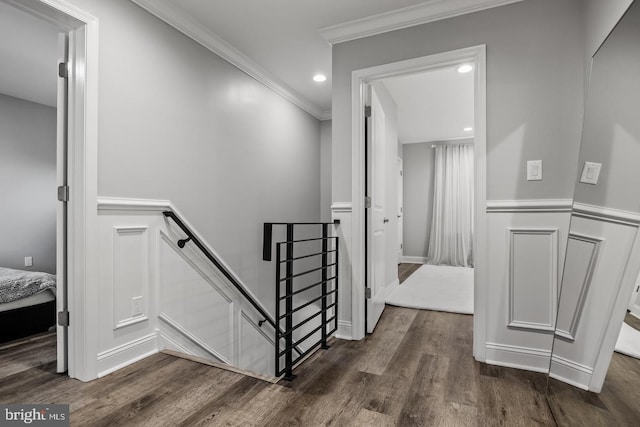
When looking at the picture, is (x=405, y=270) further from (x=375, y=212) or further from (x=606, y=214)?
(x=606, y=214)

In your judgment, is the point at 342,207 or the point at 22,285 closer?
the point at 342,207

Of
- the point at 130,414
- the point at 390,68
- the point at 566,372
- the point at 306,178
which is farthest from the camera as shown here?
the point at 306,178

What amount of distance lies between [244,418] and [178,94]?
2.14 meters

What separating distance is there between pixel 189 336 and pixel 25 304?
150 cm

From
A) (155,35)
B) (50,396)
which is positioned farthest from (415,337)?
(155,35)

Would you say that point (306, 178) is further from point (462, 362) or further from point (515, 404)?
point (515, 404)

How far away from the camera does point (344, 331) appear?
2.56 m

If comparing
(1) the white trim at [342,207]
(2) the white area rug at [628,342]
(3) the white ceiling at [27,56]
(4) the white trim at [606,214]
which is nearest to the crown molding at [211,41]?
(3) the white ceiling at [27,56]

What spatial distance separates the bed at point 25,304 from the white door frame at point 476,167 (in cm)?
259

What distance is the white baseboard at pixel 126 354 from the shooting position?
1.92 m

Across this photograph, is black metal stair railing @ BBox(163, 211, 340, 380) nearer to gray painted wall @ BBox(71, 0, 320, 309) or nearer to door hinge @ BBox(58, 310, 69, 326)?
gray painted wall @ BBox(71, 0, 320, 309)

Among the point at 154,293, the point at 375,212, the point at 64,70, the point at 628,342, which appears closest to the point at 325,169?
the point at 375,212

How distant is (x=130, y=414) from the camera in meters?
1.53

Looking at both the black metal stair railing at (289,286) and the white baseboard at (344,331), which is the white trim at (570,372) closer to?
the black metal stair railing at (289,286)
